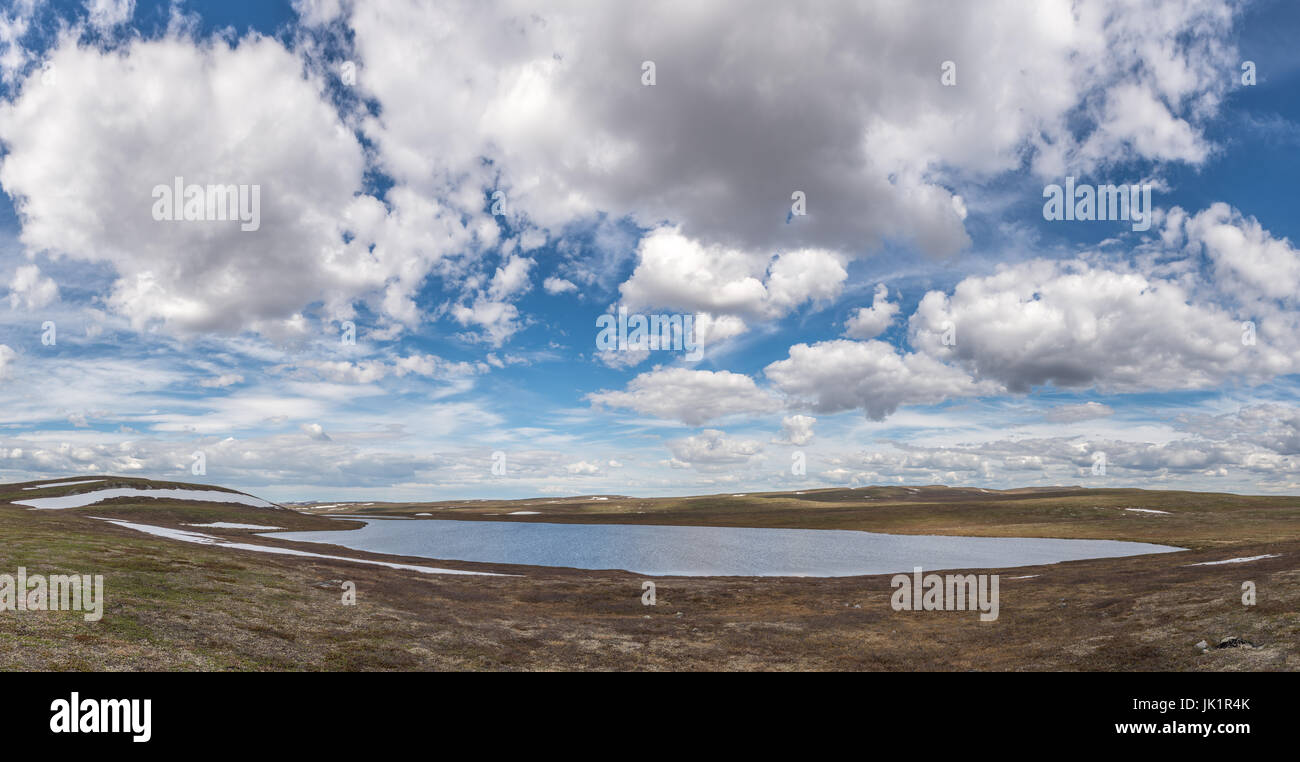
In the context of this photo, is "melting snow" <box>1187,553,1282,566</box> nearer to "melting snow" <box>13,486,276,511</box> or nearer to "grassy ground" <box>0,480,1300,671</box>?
"grassy ground" <box>0,480,1300,671</box>

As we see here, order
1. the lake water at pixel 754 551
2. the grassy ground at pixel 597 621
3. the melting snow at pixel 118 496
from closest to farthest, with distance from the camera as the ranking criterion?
1. the grassy ground at pixel 597 621
2. the lake water at pixel 754 551
3. the melting snow at pixel 118 496

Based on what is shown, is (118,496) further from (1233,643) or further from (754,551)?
(1233,643)

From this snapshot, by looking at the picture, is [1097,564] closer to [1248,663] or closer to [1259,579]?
[1259,579]

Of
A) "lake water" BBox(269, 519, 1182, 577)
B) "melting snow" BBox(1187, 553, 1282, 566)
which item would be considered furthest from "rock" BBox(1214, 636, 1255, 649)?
"lake water" BBox(269, 519, 1182, 577)

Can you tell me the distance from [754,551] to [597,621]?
74037mm

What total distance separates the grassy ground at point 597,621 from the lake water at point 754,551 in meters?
18.3

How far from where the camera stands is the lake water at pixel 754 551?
3440 inches

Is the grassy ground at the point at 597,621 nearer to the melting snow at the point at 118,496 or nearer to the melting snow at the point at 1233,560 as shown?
the melting snow at the point at 1233,560

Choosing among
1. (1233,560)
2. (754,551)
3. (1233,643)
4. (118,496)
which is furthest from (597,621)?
(118,496)

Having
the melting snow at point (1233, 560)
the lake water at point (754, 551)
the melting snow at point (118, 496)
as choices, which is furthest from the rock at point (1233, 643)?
the melting snow at point (118, 496)
